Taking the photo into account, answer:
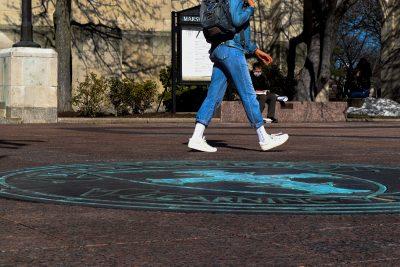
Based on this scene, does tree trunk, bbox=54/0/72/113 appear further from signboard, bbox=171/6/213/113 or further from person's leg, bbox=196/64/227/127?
person's leg, bbox=196/64/227/127

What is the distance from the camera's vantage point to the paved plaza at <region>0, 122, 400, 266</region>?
3660mm

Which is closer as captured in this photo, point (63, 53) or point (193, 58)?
point (63, 53)

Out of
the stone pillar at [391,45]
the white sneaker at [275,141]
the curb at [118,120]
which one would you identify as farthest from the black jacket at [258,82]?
the white sneaker at [275,141]

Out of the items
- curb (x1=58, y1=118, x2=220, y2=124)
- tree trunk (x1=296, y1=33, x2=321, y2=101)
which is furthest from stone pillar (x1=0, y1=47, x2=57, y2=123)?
tree trunk (x1=296, y1=33, x2=321, y2=101)

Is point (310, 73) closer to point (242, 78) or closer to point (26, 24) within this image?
point (26, 24)

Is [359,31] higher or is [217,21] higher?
[359,31]

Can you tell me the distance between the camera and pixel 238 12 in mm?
9422

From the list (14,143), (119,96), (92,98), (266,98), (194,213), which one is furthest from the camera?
(119,96)

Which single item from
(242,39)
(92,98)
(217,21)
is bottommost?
(92,98)

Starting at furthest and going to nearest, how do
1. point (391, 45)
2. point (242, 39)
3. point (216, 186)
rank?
point (391, 45)
point (242, 39)
point (216, 186)

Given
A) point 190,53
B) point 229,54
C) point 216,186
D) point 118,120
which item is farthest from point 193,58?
point 216,186

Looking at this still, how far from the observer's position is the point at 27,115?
20125mm

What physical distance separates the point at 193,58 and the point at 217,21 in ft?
54.0

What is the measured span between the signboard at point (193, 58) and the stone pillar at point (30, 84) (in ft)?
20.0
